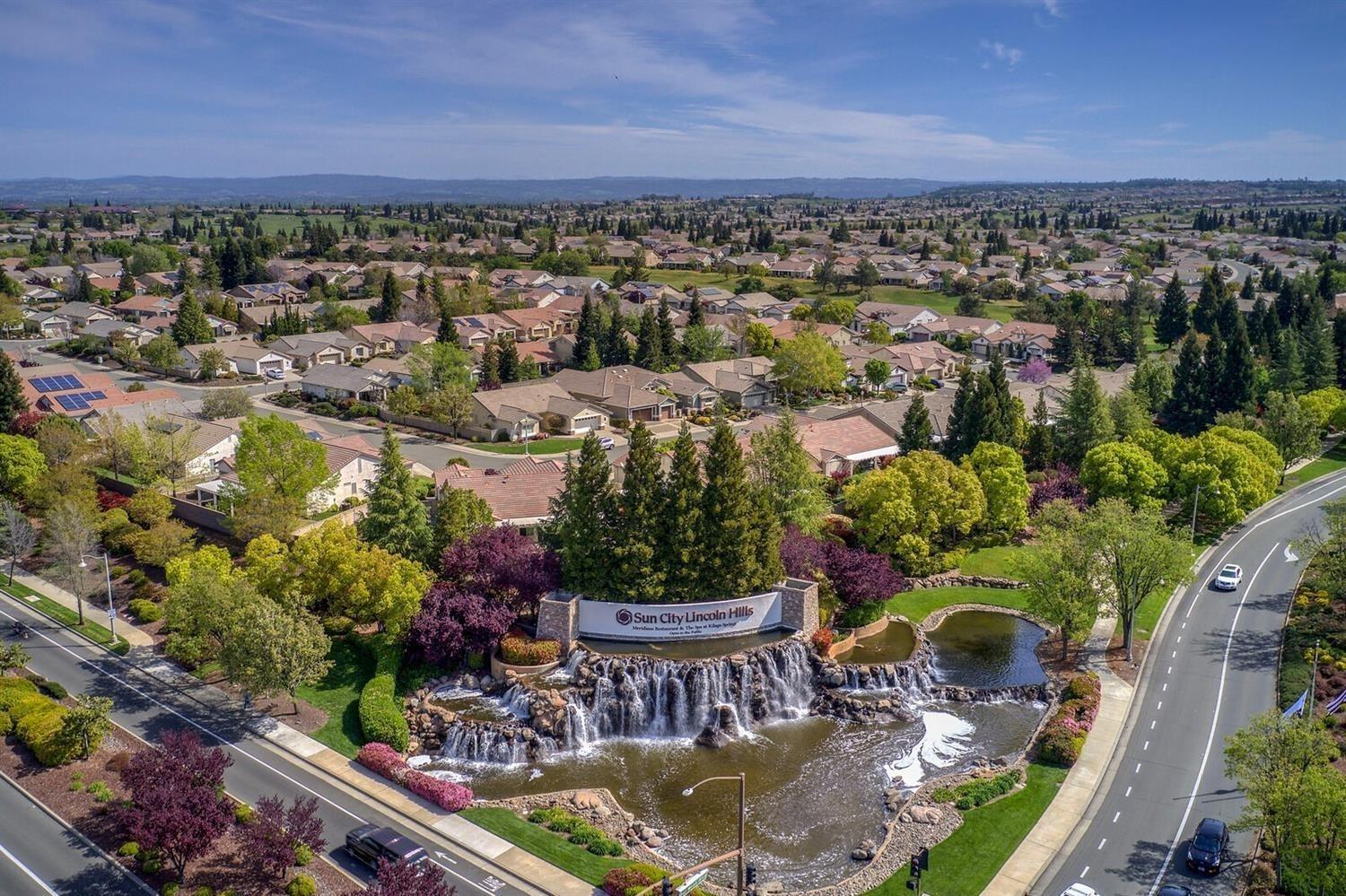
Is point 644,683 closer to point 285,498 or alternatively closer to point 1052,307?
point 285,498

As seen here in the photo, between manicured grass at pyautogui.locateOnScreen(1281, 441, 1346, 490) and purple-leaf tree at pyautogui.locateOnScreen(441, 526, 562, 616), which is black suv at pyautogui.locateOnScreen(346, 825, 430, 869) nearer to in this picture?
purple-leaf tree at pyautogui.locateOnScreen(441, 526, 562, 616)

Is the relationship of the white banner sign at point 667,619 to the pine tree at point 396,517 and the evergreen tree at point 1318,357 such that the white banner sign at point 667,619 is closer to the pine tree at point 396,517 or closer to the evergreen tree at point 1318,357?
the pine tree at point 396,517

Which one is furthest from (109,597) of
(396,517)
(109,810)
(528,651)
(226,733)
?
(528,651)

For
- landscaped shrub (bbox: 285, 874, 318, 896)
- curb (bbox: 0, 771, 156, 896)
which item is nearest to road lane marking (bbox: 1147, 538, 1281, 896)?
landscaped shrub (bbox: 285, 874, 318, 896)

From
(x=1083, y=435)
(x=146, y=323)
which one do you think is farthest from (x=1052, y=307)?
(x=146, y=323)

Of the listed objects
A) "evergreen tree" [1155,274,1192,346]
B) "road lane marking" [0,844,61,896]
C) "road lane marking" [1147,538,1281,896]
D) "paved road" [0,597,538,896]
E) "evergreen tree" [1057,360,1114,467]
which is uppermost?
"evergreen tree" [1155,274,1192,346]

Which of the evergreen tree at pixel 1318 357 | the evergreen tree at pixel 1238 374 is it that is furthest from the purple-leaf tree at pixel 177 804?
the evergreen tree at pixel 1318 357
